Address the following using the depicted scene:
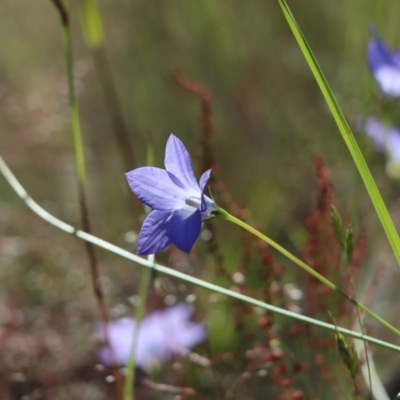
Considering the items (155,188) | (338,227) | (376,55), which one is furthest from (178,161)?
(376,55)

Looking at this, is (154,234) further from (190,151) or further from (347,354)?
(190,151)

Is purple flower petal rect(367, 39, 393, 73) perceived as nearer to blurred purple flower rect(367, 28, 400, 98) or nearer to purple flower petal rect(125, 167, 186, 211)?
blurred purple flower rect(367, 28, 400, 98)

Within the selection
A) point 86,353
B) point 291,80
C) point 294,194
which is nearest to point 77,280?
point 86,353

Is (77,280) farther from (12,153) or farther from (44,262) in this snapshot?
(12,153)

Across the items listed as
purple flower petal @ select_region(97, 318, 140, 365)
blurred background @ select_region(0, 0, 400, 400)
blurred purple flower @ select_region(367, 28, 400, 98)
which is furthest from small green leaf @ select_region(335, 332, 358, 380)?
purple flower petal @ select_region(97, 318, 140, 365)

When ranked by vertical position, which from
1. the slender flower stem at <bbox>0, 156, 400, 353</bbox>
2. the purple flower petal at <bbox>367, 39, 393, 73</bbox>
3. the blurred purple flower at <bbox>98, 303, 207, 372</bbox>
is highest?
the purple flower petal at <bbox>367, 39, 393, 73</bbox>

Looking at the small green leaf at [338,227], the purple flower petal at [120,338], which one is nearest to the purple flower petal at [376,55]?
the small green leaf at [338,227]

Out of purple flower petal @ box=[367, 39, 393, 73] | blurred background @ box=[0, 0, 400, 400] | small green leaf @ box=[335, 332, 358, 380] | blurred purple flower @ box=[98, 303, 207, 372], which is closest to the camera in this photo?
small green leaf @ box=[335, 332, 358, 380]
